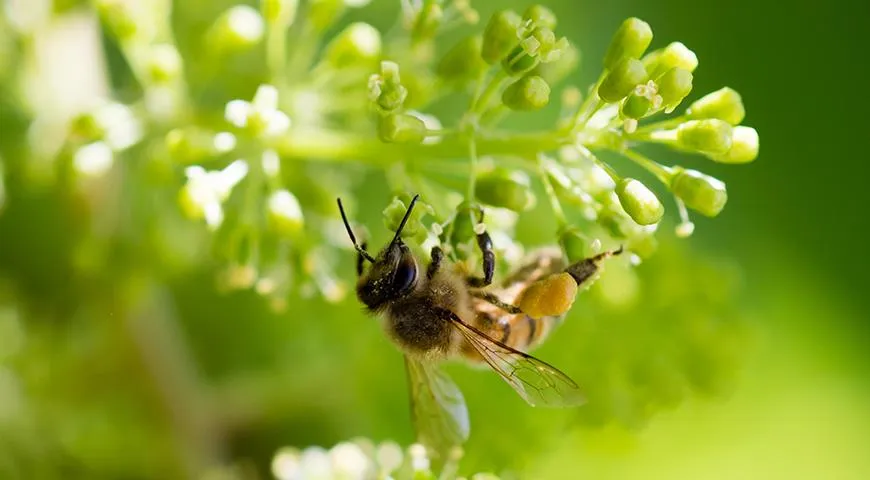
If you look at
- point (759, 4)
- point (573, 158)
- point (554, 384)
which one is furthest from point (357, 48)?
point (759, 4)

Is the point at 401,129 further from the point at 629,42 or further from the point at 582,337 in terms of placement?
the point at 582,337

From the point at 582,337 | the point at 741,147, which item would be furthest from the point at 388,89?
the point at 582,337

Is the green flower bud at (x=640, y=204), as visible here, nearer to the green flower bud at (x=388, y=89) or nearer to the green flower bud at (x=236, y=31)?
the green flower bud at (x=388, y=89)

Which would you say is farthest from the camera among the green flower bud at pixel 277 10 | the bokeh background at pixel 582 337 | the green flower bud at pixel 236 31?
the bokeh background at pixel 582 337

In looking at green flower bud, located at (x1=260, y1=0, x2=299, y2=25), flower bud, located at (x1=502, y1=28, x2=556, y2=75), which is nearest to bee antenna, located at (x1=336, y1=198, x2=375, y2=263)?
green flower bud, located at (x1=260, y1=0, x2=299, y2=25)

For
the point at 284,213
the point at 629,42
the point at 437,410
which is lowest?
the point at 437,410

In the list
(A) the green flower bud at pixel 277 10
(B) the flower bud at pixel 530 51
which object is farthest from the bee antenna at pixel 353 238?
(B) the flower bud at pixel 530 51

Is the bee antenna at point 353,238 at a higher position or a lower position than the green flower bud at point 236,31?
lower
